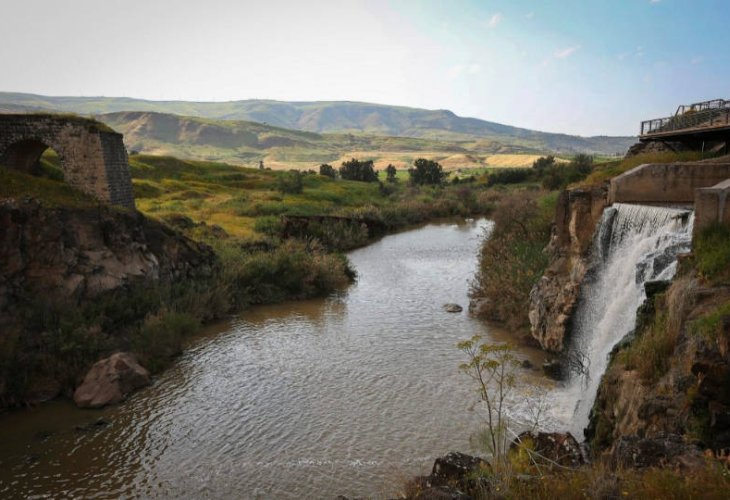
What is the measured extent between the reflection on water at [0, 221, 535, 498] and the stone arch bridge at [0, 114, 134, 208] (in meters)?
7.62

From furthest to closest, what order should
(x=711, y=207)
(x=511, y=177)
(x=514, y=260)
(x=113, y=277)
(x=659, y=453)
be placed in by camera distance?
(x=511, y=177)
(x=514, y=260)
(x=113, y=277)
(x=711, y=207)
(x=659, y=453)

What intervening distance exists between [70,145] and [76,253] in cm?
515

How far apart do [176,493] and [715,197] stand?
12.1 m

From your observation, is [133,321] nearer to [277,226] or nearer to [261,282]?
[261,282]

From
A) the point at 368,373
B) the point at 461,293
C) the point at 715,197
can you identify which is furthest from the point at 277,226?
the point at 715,197

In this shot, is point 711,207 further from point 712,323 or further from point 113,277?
point 113,277

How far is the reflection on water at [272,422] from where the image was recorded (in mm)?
10641

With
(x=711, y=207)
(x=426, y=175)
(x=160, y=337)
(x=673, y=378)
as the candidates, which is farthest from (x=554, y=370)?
(x=426, y=175)

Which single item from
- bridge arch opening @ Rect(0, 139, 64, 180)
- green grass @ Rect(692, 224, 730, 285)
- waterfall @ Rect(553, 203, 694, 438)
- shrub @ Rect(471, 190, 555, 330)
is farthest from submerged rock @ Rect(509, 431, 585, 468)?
bridge arch opening @ Rect(0, 139, 64, 180)

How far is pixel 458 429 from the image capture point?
12156mm

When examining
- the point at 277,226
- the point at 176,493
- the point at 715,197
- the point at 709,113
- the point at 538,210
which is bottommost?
the point at 176,493

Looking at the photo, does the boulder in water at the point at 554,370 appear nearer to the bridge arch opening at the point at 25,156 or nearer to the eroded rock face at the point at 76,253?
the eroded rock face at the point at 76,253

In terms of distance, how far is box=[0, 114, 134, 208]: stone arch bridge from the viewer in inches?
761

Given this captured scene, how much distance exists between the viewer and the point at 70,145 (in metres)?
19.8
